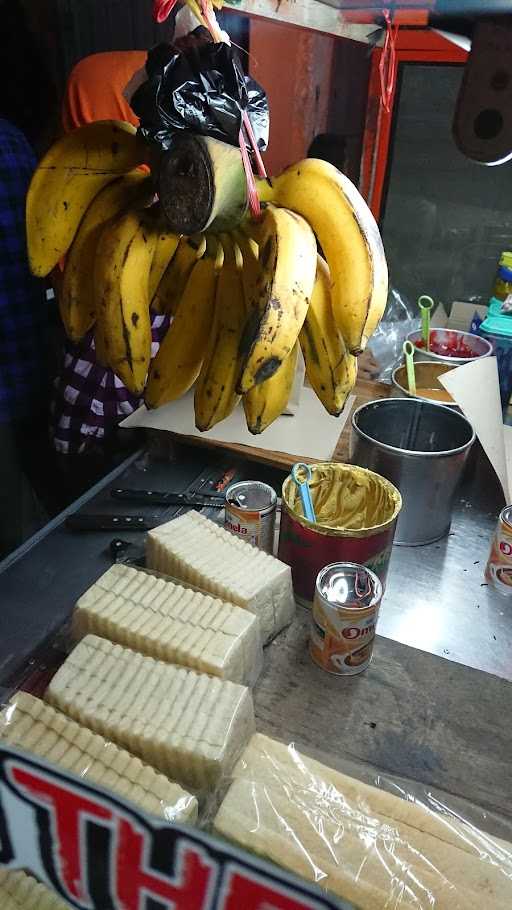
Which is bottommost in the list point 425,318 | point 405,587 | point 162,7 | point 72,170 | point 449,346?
point 405,587

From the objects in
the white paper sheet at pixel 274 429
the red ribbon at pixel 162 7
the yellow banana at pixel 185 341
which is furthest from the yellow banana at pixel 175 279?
the white paper sheet at pixel 274 429

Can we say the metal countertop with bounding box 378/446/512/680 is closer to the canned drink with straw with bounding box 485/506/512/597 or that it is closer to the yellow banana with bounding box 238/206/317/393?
the canned drink with straw with bounding box 485/506/512/597

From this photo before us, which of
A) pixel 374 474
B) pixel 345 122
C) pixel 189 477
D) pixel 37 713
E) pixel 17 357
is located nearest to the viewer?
pixel 37 713

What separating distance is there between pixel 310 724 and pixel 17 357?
144 centimetres

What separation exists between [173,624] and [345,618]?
261 millimetres

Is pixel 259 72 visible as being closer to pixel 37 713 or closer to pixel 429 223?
pixel 429 223

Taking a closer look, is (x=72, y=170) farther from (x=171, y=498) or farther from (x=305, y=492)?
(x=171, y=498)

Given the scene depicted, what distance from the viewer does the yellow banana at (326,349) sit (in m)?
0.68

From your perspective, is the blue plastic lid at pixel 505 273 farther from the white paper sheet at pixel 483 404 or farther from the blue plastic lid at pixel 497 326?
the white paper sheet at pixel 483 404

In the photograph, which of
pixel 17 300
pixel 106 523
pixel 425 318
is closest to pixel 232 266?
pixel 106 523

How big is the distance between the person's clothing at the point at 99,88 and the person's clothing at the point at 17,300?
20 cm

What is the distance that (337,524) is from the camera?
47.7 inches

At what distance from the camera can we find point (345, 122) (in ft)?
7.50

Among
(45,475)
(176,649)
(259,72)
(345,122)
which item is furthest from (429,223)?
(176,649)
